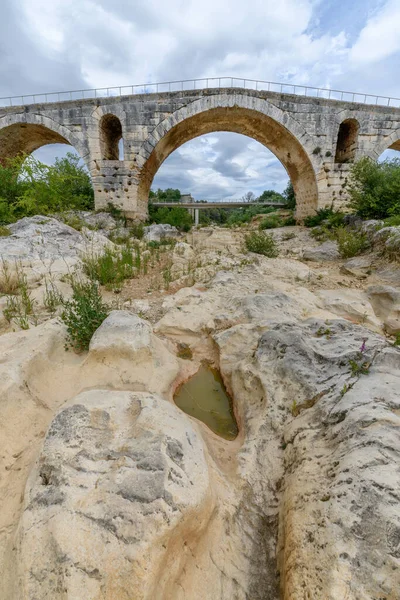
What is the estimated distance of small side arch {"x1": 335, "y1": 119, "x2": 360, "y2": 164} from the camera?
38.0ft

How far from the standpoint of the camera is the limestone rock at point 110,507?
1.02 metres

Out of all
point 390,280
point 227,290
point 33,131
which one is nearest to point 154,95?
point 33,131

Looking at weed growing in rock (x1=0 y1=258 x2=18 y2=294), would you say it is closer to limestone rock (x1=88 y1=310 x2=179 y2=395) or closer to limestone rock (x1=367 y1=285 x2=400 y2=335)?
limestone rock (x1=88 y1=310 x2=179 y2=395)

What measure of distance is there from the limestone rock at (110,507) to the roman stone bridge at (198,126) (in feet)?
38.2

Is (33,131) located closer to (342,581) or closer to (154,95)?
(154,95)

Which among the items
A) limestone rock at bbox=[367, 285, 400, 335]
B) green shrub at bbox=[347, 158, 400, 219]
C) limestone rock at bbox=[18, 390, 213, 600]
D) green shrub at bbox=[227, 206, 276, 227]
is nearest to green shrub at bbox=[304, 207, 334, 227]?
green shrub at bbox=[347, 158, 400, 219]

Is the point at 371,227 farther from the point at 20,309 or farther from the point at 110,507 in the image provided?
the point at 110,507

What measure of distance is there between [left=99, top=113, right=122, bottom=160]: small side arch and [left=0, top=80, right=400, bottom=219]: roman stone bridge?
46 mm

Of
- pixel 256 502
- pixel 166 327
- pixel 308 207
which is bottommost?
pixel 256 502

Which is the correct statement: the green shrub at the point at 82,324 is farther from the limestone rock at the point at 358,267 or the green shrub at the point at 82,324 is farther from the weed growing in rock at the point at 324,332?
the limestone rock at the point at 358,267

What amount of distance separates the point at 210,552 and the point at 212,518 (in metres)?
0.13

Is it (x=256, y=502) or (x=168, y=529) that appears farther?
(x=256, y=502)

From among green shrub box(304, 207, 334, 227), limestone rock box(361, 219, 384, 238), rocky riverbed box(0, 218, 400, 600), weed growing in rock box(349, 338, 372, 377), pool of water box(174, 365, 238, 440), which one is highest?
green shrub box(304, 207, 334, 227)

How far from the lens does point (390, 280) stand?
15.8 feet
